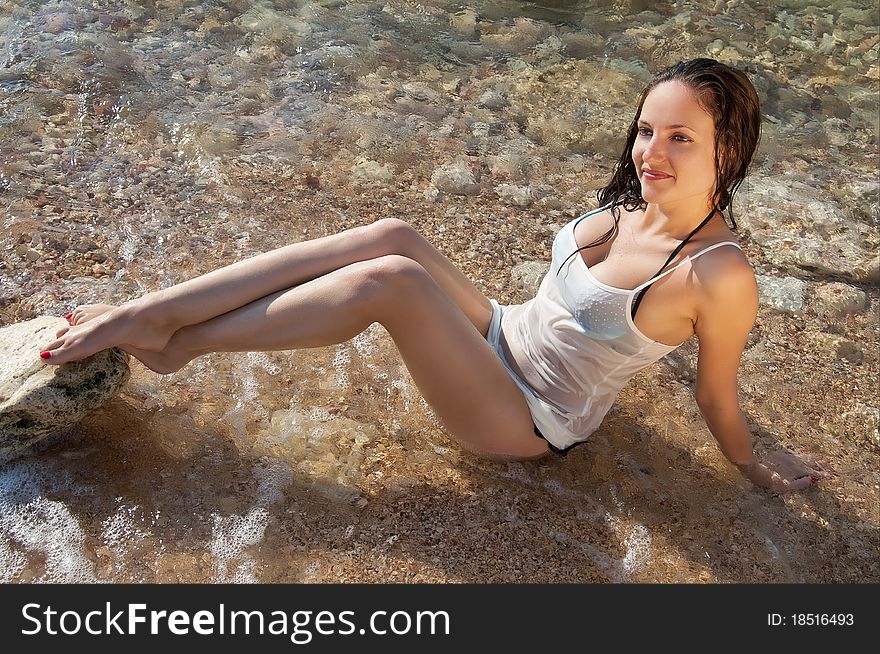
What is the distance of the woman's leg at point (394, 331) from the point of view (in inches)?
101

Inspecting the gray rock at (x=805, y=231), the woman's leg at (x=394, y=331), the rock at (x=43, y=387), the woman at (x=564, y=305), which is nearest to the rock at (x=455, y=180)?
the gray rock at (x=805, y=231)

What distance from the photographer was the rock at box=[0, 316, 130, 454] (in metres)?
2.60

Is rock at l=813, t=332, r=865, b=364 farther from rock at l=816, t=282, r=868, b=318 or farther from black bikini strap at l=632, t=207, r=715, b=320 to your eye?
black bikini strap at l=632, t=207, r=715, b=320

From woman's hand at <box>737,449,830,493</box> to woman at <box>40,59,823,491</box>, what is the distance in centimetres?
23

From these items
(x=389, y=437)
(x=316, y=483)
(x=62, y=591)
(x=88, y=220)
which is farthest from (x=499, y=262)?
(x=62, y=591)

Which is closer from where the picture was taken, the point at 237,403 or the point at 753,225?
the point at 237,403

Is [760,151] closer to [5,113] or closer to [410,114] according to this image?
[410,114]

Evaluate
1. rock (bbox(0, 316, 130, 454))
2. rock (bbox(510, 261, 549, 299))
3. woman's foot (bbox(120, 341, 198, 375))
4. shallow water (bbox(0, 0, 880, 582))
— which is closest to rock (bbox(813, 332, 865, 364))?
shallow water (bbox(0, 0, 880, 582))

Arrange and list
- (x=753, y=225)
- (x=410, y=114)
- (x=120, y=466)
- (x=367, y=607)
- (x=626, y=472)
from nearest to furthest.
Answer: (x=367, y=607), (x=120, y=466), (x=626, y=472), (x=753, y=225), (x=410, y=114)

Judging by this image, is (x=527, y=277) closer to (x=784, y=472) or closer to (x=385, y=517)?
(x=784, y=472)

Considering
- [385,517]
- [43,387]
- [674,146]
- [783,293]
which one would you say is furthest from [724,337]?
[43,387]

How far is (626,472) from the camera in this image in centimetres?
305

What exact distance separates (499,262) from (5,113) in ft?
8.65

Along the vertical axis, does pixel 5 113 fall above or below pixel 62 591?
above
